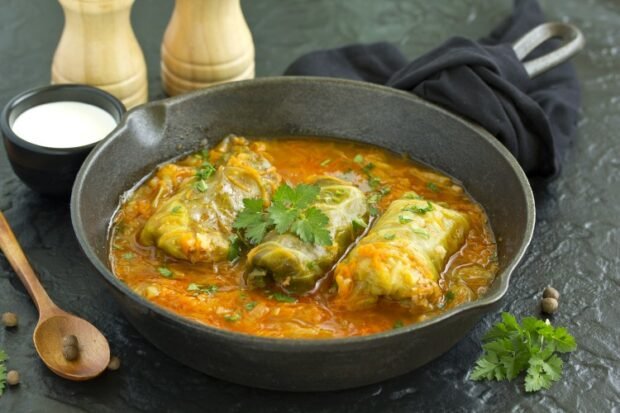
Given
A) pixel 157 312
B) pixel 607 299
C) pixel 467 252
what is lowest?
pixel 607 299

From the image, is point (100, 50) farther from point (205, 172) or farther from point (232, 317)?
point (232, 317)

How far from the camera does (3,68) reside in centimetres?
642

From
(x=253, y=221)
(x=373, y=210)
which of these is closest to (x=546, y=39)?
(x=373, y=210)

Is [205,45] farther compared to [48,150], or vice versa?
[205,45]

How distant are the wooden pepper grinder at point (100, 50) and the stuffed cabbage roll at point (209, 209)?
0.95 meters

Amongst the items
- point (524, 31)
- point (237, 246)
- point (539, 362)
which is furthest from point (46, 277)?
point (524, 31)

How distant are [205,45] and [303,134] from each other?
0.89 meters

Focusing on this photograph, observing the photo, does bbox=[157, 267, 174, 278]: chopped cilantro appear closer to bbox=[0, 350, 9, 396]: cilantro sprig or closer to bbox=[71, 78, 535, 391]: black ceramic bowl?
bbox=[71, 78, 535, 391]: black ceramic bowl

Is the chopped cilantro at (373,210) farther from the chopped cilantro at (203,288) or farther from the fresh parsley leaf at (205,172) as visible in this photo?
the chopped cilantro at (203,288)

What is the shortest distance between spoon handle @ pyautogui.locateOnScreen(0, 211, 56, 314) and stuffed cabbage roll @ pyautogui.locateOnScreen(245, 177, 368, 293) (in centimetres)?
102

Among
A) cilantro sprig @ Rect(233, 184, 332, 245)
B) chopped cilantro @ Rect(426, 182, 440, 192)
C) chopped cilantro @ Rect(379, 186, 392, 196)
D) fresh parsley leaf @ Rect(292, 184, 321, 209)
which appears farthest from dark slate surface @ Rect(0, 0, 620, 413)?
fresh parsley leaf @ Rect(292, 184, 321, 209)

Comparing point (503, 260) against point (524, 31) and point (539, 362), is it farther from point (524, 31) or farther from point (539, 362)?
point (524, 31)

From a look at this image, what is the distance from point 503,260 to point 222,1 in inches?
95.9

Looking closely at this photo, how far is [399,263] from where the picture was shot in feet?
13.6
